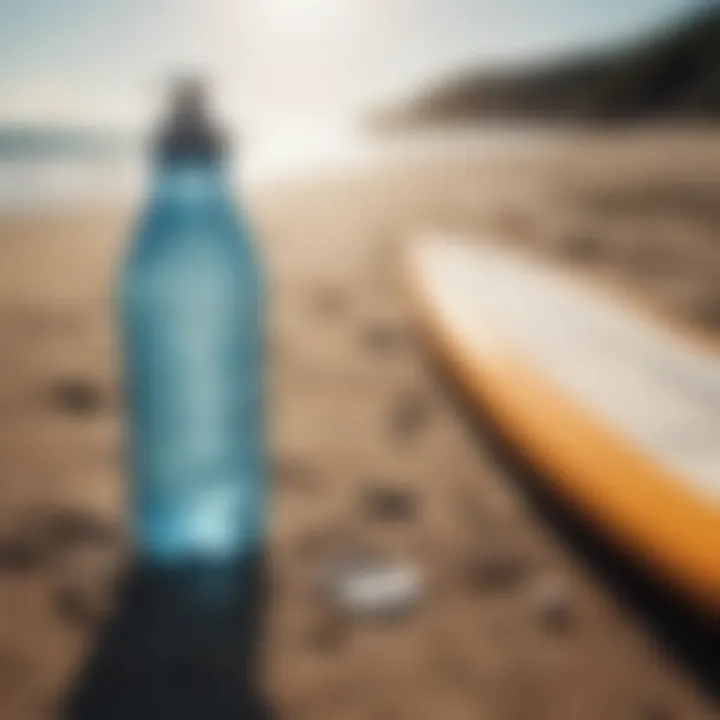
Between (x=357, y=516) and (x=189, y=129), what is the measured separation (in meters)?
0.47

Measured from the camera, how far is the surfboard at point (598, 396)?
35.7 inches

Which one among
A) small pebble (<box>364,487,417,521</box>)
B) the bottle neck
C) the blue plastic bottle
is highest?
the bottle neck

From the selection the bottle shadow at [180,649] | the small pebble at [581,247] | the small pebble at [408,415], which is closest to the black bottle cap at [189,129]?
the bottle shadow at [180,649]

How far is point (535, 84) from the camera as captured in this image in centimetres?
895

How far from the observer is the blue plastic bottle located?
909mm

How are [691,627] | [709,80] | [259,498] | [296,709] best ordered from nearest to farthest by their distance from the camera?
[296,709]
[691,627]
[259,498]
[709,80]

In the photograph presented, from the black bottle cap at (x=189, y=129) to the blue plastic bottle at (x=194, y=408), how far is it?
0.14 m

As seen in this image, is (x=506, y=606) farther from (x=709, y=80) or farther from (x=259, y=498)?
(x=709, y=80)

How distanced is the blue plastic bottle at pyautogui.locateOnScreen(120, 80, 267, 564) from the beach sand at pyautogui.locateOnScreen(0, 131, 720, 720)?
0.19ft

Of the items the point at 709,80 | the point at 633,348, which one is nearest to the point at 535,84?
the point at 709,80

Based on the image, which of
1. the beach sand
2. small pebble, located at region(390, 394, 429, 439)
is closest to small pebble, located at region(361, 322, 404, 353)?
the beach sand

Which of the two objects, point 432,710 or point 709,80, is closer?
point 432,710

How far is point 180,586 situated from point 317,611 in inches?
5.0

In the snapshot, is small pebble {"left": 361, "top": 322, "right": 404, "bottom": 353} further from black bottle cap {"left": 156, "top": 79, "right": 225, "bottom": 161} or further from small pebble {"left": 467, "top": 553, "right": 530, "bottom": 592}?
black bottle cap {"left": 156, "top": 79, "right": 225, "bottom": 161}
